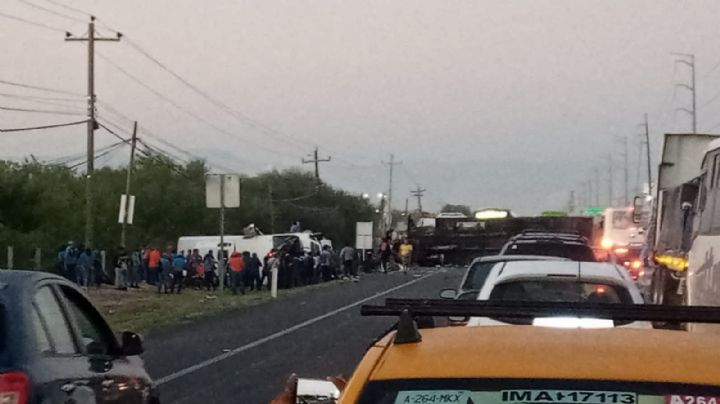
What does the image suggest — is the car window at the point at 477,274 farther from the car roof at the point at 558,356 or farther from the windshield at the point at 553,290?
the car roof at the point at 558,356

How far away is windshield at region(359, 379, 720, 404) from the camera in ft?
12.5

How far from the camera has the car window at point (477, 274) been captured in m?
17.4

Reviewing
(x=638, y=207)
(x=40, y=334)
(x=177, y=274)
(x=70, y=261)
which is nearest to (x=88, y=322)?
(x=40, y=334)

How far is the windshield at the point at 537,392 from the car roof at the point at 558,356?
26 millimetres

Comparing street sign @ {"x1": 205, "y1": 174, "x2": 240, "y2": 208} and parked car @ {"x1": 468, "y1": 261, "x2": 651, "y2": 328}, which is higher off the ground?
street sign @ {"x1": 205, "y1": 174, "x2": 240, "y2": 208}

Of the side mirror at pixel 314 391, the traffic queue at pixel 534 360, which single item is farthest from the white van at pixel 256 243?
the traffic queue at pixel 534 360

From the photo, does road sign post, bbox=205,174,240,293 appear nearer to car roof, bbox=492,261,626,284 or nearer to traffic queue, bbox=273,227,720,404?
car roof, bbox=492,261,626,284

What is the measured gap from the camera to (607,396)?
3.82 metres

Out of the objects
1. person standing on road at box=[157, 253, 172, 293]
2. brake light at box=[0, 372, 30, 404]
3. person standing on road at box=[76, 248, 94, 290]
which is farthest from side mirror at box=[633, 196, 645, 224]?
brake light at box=[0, 372, 30, 404]

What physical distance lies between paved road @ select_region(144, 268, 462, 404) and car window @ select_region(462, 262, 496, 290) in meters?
1.88

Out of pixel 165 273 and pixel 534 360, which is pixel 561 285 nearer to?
pixel 534 360

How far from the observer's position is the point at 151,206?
3497 inches

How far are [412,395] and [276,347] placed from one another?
57.0 ft

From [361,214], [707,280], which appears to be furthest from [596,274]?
[361,214]
